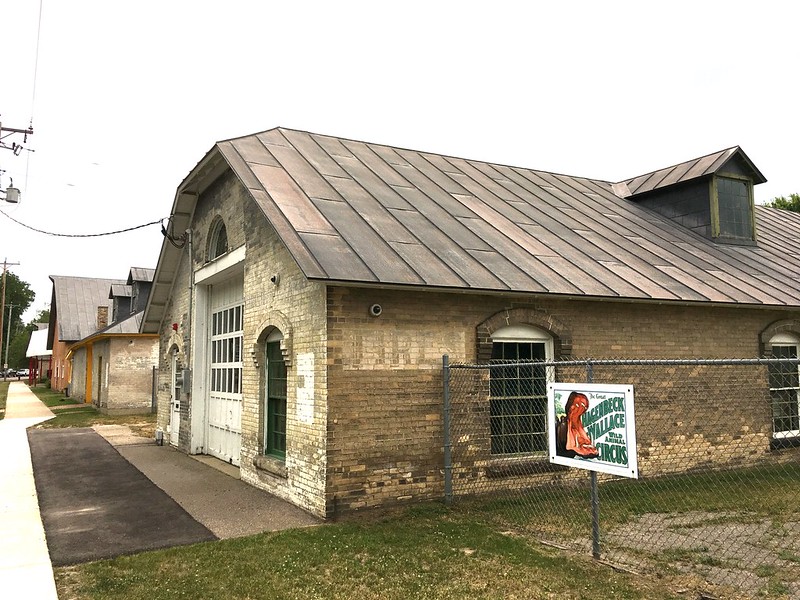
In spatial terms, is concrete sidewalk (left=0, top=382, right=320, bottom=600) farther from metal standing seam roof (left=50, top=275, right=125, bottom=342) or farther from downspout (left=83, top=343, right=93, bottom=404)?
metal standing seam roof (left=50, top=275, right=125, bottom=342)

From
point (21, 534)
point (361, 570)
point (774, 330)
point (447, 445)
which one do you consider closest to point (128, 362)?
point (21, 534)

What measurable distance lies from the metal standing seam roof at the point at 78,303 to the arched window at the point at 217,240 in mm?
20648

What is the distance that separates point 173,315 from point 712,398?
11957mm

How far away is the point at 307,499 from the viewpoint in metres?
8.09

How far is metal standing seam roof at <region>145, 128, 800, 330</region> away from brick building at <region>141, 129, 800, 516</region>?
0.15 feet

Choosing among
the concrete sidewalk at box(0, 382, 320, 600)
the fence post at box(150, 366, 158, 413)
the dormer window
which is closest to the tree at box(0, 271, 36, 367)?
the fence post at box(150, 366, 158, 413)

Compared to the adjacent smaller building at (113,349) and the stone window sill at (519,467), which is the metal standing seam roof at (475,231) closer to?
the stone window sill at (519,467)

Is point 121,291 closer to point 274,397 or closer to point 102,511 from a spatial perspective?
point 274,397

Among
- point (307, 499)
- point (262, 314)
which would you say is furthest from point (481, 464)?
point (262, 314)

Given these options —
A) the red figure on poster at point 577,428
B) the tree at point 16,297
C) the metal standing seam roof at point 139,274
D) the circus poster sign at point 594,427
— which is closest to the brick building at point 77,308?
the metal standing seam roof at point 139,274

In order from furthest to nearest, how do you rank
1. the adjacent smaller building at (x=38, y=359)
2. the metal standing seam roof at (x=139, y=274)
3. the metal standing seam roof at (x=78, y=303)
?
the adjacent smaller building at (x=38, y=359), the metal standing seam roof at (x=78, y=303), the metal standing seam roof at (x=139, y=274)

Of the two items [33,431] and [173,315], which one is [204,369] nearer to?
[173,315]

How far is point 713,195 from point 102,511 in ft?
43.6

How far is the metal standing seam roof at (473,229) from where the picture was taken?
8578mm
